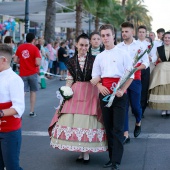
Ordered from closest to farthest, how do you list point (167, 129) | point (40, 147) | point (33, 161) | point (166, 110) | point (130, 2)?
1. point (33, 161)
2. point (40, 147)
3. point (167, 129)
4. point (166, 110)
5. point (130, 2)

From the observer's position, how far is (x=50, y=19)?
76.7ft

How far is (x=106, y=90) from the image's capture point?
18.1 feet

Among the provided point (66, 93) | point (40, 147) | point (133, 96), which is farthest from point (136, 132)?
point (66, 93)

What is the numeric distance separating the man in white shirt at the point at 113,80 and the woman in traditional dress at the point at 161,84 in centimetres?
410

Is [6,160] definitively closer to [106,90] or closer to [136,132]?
[106,90]

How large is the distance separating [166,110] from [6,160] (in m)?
6.22

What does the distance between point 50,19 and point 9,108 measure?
1981 cm

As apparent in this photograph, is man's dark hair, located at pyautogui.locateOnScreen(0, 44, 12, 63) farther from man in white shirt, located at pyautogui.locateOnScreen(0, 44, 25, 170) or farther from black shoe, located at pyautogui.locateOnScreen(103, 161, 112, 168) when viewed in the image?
black shoe, located at pyautogui.locateOnScreen(103, 161, 112, 168)

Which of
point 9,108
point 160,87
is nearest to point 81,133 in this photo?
point 9,108

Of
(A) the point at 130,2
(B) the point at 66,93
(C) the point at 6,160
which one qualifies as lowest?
(C) the point at 6,160

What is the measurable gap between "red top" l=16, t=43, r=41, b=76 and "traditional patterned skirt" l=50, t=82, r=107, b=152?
412 centimetres

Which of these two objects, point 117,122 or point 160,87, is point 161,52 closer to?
point 160,87

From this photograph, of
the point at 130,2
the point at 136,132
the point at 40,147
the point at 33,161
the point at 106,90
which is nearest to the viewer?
the point at 106,90

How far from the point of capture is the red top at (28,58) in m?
9.87
